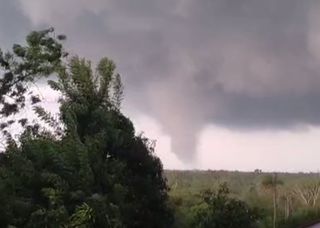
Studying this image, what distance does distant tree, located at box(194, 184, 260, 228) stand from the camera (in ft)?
92.1

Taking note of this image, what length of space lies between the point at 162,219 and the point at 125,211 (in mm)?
Answer: 2610

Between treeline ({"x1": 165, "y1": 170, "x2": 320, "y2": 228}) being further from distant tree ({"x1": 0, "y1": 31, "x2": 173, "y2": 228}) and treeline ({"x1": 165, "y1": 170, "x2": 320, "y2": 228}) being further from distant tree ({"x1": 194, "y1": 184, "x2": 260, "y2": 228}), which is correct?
distant tree ({"x1": 0, "y1": 31, "x2": 173, "y2": 228})

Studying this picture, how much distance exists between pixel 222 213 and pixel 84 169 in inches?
261

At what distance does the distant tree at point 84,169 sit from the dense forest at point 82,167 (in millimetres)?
33

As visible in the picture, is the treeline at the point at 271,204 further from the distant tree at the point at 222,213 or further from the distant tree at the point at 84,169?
the distant tree at the point at 84,169

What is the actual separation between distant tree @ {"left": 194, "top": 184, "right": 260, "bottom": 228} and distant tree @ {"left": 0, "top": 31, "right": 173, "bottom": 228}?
1.58 meters

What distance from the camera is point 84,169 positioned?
24.1 m

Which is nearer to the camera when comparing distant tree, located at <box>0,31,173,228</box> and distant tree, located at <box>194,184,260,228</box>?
distant tree, located at <box>0,31,173,228</box>

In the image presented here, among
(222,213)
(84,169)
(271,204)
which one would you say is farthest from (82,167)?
(271,204)

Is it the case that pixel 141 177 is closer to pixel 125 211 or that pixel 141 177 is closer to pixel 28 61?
pixel 125 211

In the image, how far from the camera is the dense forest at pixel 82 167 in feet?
76.6

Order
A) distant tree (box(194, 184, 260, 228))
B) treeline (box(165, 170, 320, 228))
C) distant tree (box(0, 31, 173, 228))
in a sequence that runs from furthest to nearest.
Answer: treeline (box(165, 170, 320, 228)), distant tree (box(194, 184, 260, 228)), distant tree (box(0, 31, 173, 228))

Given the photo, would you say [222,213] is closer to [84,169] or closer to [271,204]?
[84,169]

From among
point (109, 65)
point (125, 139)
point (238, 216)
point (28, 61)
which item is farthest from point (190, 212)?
point (28, 61)
